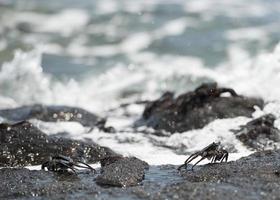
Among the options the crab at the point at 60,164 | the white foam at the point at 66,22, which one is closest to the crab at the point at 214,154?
the crab at the point at 60,164

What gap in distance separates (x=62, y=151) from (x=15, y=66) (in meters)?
7.25

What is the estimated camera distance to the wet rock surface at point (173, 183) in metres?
3.88

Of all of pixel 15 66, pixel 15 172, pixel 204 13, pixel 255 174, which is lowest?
pixel 15 172

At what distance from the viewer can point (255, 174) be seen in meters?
4.20

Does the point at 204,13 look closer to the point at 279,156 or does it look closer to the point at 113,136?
the point at 113,136

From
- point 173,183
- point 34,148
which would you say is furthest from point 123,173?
point 34,148

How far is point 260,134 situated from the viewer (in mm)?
6125

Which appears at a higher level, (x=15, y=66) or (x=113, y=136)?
(x=15, y=66)

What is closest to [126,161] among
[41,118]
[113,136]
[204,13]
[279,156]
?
[279,156]

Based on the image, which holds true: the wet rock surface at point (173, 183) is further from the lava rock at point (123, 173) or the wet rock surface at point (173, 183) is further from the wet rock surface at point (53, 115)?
the wet rock surface at point (53, 115)

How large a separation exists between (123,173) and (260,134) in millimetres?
2148

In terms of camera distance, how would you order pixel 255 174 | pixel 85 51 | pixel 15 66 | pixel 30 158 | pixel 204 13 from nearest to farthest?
pixel 255 174, pixel 30 158, pixel 15 66, pixel 85 51, pixel 204 13

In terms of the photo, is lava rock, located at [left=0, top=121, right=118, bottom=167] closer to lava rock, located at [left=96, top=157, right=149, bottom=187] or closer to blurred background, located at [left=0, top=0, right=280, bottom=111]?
lava rock, located at [left=96, top=157, right=149, bottom=187]

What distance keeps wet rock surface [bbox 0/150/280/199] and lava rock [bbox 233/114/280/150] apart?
1276 mm
